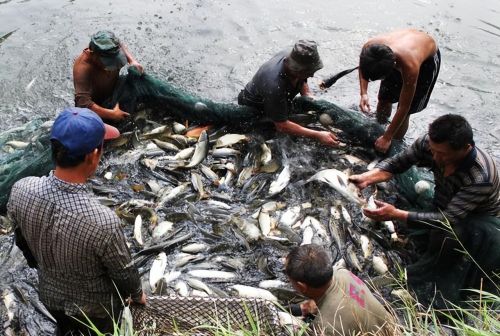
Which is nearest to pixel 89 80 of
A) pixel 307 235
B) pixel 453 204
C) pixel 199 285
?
pixel 199 285

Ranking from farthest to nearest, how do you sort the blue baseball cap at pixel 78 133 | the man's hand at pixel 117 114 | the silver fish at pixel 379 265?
the man's hand at pixel 117 114 → the silver fish at pixel 379 265 → the blue baseball cap at pixel 78 133

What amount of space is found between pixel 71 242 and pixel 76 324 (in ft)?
2.49

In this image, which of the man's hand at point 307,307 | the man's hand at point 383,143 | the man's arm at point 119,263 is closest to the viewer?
the man's arm at point 119,263

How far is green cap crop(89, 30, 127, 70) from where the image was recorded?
4895 mm

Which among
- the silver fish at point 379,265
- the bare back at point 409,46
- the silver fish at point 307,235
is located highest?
the bare back at point 409,46

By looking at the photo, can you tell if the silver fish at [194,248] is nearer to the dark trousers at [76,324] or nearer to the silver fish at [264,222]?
the silver fish at [264,222]

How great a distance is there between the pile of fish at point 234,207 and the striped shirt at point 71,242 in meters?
1.21

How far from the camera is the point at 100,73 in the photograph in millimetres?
5293

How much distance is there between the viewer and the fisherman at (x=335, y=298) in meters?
2.88

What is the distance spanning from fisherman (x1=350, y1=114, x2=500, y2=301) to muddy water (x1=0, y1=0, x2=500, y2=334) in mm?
2755

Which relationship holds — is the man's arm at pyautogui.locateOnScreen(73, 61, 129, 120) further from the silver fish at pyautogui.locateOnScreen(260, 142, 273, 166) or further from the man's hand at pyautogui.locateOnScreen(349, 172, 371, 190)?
the man's hand at pyautogui.locateOnScreen(349, 172, 371, 190)

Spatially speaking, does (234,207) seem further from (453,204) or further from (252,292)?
(453,204)

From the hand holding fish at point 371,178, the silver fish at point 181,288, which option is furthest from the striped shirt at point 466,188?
the silver fish at point 181,288

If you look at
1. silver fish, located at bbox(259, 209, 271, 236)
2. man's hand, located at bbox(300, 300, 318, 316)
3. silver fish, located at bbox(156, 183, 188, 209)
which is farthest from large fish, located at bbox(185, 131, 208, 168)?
Answer: man's hand, located at bbox(300, 300, 318, 316)
